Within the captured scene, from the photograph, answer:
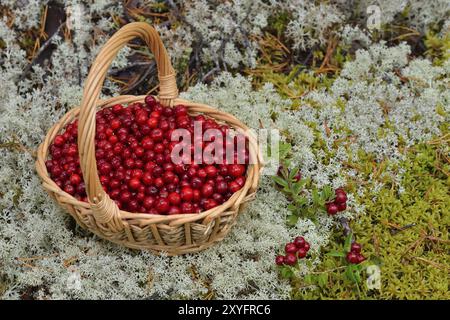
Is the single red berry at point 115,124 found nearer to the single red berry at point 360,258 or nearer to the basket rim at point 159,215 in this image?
the basket rim at point 159,215

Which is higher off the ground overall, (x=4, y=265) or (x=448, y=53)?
(x=448, y=53)

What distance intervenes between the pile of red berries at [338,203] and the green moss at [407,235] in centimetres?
16

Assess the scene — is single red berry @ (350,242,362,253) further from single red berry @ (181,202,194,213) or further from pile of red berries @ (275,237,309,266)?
single red berry @ (181,202,194,213)

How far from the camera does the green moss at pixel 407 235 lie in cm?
285

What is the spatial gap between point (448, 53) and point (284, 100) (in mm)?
1253

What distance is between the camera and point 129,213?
2.57 m

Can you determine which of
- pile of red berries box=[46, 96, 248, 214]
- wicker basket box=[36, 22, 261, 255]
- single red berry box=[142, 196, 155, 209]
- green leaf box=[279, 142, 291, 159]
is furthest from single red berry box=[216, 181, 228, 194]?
green leaf box=[279, 142, 291, 159]

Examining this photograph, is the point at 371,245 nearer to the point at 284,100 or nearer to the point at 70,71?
the point at 284,100

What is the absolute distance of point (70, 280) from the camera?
2.77 metres

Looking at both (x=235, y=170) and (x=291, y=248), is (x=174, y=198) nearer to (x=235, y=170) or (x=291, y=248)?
(x=235, y=170)

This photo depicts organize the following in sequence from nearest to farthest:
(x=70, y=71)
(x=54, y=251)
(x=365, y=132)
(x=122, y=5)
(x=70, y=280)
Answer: (x=70, y=280) < (x=54, y=251) < (x=365, y=132) < (x=70, y=71) < (x=122, y=5)

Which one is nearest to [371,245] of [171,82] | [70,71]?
[171,82]

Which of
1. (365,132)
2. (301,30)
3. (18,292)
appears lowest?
(18,292)

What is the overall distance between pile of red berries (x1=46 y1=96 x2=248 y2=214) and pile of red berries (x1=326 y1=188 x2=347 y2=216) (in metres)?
0.48
